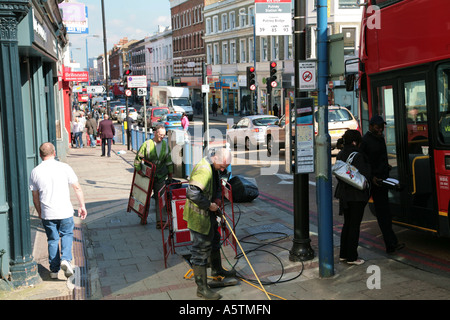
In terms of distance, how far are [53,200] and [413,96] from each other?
16.5ft

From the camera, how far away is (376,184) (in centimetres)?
716

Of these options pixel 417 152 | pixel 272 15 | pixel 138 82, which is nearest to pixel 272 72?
pixel 138 82

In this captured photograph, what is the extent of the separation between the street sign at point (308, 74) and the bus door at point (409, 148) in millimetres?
Answer: 1692

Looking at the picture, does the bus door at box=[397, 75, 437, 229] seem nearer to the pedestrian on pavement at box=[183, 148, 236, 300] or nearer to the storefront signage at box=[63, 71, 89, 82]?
the pedestrian on pavement at box=[183, 148, 236, 300]

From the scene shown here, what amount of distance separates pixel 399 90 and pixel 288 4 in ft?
35.7

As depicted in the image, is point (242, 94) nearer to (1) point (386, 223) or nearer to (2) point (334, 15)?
(2) point (334, 15)

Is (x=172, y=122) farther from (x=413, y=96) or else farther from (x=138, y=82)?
(x=413, y=96)

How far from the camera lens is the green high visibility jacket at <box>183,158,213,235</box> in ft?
19.2

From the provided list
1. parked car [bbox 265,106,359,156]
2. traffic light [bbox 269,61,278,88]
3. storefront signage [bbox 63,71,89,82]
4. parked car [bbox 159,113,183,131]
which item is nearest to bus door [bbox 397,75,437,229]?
parked car [bbox 265,106,359,156]

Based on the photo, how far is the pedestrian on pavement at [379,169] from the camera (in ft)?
23.9

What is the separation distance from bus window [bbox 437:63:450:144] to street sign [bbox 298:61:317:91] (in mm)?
1695

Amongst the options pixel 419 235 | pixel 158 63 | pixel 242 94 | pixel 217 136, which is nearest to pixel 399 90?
pixel 419 235
